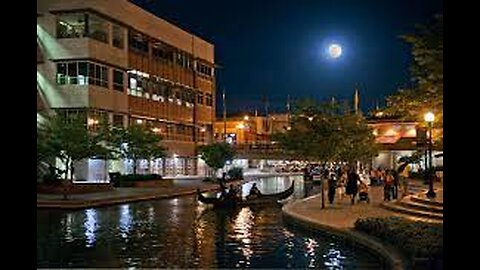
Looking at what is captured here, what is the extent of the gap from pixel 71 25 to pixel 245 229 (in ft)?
133

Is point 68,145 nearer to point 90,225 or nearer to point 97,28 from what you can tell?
point 90,225

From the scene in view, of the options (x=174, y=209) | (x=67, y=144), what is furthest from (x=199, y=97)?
(x=174, y=209)

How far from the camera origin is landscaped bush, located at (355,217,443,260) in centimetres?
1182

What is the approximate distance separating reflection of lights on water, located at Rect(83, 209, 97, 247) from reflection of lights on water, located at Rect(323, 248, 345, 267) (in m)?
7.21

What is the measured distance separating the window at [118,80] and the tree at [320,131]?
107ft

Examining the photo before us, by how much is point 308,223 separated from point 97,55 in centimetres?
4026

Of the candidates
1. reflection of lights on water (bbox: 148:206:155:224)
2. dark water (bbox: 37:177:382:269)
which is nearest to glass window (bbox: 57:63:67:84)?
reflection of lights on water (bbox: 148:206:155:224)

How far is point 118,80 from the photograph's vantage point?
2478 inches

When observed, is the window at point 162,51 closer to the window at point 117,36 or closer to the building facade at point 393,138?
the window at point 117,36

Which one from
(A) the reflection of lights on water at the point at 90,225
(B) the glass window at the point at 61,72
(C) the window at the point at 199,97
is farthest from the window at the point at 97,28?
(A) the reflection of lights on water at the point at 90,225

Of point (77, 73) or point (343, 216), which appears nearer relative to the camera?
point (343, 216)

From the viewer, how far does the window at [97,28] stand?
5916 centimetres
